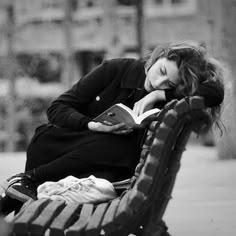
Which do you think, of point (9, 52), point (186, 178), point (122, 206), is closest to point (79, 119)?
point (122, 206)

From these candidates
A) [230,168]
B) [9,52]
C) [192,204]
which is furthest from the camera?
[9,52]

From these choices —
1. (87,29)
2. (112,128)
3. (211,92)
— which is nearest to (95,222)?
(112,128)

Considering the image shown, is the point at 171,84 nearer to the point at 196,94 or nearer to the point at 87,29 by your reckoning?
the point at 196,94

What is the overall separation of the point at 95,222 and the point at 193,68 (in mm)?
1064

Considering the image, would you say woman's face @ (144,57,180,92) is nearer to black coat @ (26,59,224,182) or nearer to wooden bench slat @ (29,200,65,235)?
black coat @ (26,59,224,182)

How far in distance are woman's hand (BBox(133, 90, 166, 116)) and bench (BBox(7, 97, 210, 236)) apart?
2.19 feet

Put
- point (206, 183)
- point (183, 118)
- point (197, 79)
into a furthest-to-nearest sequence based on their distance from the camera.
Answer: point (206, 183) < point (197, 79) < point (183, 118)

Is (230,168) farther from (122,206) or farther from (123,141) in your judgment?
(122,206)

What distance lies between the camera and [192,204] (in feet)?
21.7

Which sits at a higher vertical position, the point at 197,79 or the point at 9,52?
the point at 197,79

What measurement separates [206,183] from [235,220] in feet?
7.44

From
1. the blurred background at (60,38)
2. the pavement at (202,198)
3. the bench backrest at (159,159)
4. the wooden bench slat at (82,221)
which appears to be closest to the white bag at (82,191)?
the wooden bench slat at (82,221)

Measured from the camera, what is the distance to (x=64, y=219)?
343cm

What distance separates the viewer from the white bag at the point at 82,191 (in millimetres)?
3920
